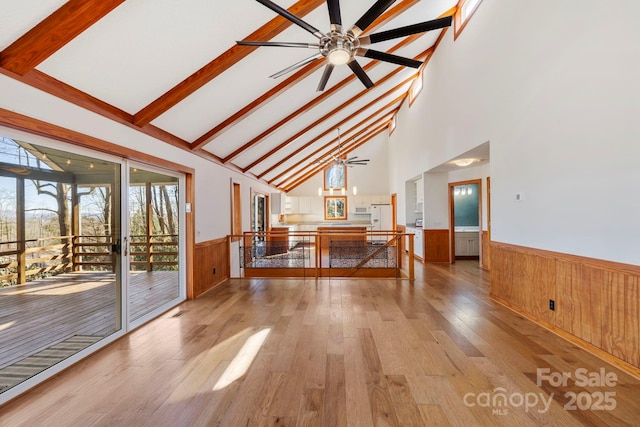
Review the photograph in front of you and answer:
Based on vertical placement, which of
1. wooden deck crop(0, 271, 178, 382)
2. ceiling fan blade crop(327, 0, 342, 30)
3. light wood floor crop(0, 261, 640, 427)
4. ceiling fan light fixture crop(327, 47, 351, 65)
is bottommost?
light wood floor crop(0, 261, 640, 427)

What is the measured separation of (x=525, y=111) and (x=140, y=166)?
14.8ft

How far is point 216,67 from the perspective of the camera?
2.77 meters

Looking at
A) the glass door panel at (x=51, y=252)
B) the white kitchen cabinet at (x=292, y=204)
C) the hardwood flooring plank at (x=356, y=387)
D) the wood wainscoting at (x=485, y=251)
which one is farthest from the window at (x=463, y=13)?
the white kitchen cabinet at (x=292, y=204)

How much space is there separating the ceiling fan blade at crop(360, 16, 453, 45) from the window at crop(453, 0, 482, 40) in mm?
2909

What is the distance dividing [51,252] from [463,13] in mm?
6609

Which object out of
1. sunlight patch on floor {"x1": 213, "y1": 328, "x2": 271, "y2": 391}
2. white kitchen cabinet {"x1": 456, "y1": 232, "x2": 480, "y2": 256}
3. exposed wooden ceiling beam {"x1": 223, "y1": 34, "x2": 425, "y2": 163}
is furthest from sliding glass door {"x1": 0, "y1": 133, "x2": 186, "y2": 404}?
white kitchen cabinet {"x1": 456, "y1": 232, "x2": 480, "y2": 256}

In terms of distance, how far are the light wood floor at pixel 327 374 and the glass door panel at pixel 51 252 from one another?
466 mm

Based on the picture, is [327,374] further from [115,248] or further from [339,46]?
[339,46]

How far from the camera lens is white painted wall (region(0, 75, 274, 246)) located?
191 cm

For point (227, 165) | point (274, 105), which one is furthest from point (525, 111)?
point (227, 165)

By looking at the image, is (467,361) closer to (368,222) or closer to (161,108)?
(161,108)

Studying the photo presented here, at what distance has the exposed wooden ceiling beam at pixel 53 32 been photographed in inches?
67.8

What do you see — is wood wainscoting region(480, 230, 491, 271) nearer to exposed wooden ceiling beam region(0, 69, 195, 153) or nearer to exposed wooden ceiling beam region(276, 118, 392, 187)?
exposed wooden ceiling beam region(276, 118, 392, 187)

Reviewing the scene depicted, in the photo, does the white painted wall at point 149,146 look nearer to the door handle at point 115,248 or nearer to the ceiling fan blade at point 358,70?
the door handle at point 115,248
